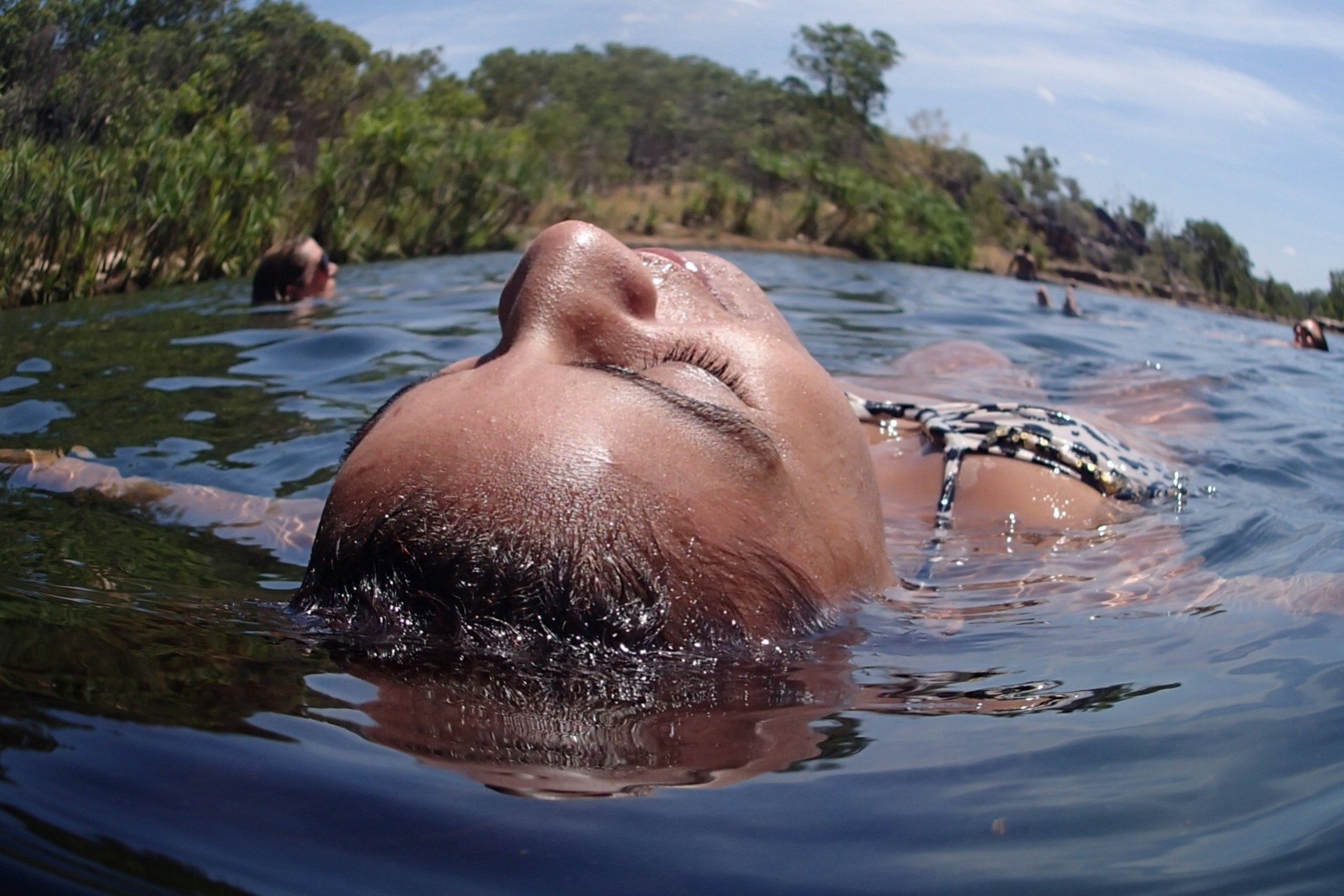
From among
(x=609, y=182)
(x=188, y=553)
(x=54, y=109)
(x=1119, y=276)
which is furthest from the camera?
(x=609, y=182)

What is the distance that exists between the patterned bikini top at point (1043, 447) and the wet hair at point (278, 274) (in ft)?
18.8

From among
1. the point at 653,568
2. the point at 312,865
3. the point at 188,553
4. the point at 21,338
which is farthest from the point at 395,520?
the point at 21,338

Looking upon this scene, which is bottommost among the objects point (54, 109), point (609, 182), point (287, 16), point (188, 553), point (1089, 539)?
point (188, 553)

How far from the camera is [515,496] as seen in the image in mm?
1463

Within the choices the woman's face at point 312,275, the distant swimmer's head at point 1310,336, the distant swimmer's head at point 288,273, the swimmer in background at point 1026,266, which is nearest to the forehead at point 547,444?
the distant swimmer's head at point 288,273

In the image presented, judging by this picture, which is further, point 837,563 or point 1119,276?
point 1119,276

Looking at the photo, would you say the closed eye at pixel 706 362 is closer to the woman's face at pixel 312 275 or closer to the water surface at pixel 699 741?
the water surface at pixel 699 741

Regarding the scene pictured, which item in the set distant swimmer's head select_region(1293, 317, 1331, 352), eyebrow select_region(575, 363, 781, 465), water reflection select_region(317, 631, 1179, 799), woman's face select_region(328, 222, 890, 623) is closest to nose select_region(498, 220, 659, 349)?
woman's face select_region(328, 222, 890, 623)

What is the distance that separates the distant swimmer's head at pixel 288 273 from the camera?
25.4 feet

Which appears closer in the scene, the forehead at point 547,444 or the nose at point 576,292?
the forehead at point 547,444

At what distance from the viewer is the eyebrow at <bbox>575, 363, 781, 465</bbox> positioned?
5.32ft

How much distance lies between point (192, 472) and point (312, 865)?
2.63 meters

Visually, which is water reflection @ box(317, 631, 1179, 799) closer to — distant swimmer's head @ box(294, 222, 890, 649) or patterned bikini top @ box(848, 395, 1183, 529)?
distant swimmer's head @ box(294, 222, 890, 649)

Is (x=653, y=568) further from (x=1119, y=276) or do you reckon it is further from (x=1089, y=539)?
(x=1119, y=276)
